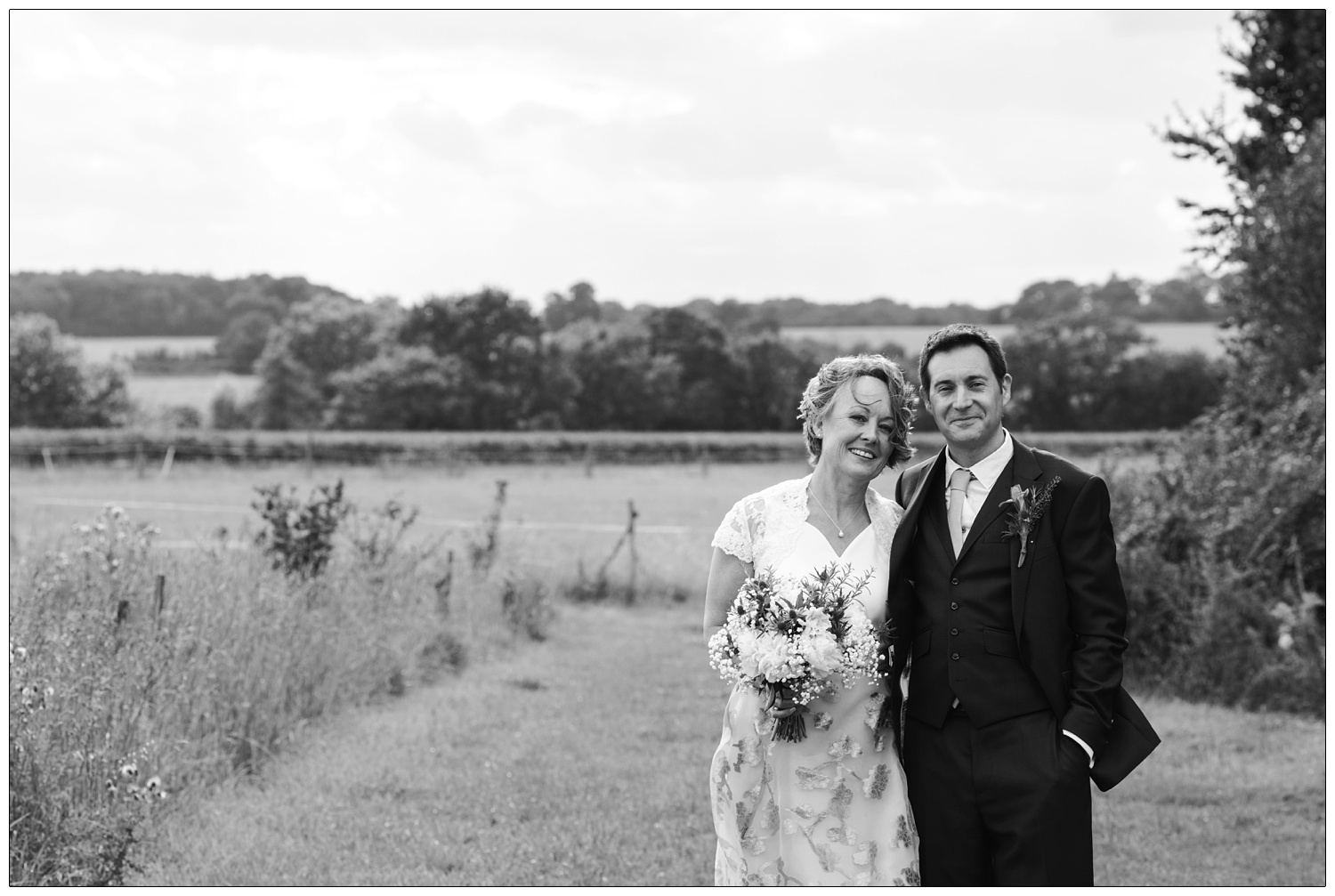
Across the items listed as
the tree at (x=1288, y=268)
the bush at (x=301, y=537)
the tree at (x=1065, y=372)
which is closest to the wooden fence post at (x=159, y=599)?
the bush at (x=301, y=537)

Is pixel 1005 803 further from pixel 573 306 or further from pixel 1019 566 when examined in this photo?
pixel 573 306

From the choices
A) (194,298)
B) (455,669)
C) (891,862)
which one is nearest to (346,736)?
(455,669)

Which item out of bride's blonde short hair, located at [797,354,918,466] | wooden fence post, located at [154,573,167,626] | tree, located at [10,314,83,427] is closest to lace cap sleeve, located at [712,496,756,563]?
A: bride's blonde short hair, located at [797,354,918,466]

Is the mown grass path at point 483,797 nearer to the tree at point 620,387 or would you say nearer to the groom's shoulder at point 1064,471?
the groom's shoulder at point 1064,471

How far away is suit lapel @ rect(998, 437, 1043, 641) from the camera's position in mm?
3734

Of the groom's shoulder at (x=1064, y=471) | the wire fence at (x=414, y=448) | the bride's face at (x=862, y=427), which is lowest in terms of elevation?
the wire fence at (x=414, y=448)

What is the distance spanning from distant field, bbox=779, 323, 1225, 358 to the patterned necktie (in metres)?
46.4

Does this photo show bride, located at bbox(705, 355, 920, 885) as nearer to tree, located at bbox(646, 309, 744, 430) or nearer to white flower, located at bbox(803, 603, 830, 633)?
white flower, located at bbox(803, 603, 830, 633)

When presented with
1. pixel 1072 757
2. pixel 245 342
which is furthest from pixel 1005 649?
pixel 245 342

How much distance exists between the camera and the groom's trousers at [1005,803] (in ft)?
12.0

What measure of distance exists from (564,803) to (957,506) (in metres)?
4.21

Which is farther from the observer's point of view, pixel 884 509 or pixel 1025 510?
pixel 884 509

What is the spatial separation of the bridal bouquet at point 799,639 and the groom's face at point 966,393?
607mm

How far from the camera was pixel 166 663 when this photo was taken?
7.04 metres
